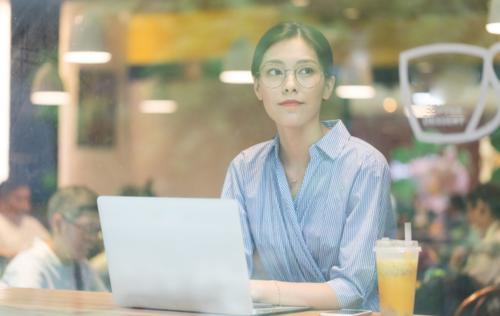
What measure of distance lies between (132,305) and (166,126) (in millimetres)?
1759

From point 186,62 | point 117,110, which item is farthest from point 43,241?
point 186,62

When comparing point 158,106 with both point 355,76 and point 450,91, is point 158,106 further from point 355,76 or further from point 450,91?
point 450,91

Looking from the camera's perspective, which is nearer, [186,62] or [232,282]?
[232,282]

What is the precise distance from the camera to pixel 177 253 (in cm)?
243

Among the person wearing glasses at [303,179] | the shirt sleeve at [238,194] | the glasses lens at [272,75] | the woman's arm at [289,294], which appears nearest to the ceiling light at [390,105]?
the person wearing glasses at [303,179]

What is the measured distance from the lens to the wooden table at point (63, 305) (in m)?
2.50

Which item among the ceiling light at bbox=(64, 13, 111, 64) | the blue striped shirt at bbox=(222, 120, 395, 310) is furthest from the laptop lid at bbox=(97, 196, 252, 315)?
the ceiling light at bbox=(64, 13, 111, 64)

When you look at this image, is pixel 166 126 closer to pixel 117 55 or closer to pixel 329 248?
pixel 117 55

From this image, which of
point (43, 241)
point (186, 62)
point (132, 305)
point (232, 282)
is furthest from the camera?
point (43, 241)

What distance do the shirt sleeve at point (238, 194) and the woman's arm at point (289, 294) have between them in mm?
726

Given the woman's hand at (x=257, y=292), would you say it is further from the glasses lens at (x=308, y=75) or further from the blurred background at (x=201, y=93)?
the glasses lens at (x=308, y=75)

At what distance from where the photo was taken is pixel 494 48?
11.8 ft

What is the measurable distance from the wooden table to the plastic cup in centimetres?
17

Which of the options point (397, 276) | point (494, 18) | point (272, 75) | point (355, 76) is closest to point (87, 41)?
point (272, 75)
